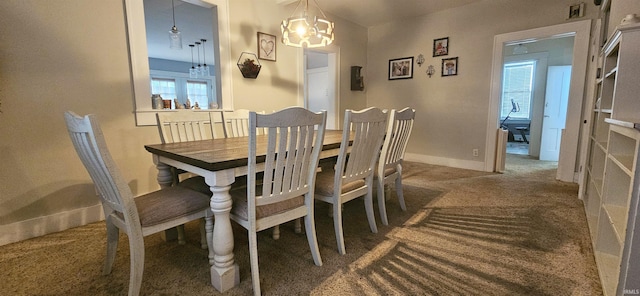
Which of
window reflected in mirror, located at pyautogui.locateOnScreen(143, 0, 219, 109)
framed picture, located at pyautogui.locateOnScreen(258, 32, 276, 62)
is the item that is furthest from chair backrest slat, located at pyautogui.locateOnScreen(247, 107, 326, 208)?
framed picture, located at pyautogui.locateOnScreen(258, 32, 276, 62)

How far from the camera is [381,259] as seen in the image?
168cm

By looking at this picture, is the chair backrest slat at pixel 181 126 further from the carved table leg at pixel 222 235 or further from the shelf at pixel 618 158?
the shelf at pixel 618 158

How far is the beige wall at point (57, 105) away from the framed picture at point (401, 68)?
12.1 feet

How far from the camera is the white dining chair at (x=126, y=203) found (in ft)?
3.76

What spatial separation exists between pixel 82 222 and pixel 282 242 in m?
1.71

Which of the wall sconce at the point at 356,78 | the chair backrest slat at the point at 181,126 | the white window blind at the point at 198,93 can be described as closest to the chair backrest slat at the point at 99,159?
the chair backrest slat at the point at 181,126

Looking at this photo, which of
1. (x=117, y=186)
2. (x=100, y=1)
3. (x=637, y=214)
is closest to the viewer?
(x=637, y=214)

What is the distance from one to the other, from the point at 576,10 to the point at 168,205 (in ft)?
14.6

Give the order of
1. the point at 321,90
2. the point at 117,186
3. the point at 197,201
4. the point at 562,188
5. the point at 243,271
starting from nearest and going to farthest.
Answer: the point at 117,186 → the point at 197,201 → the point at 243,271 → the point at 562,188 → the point at 321,90

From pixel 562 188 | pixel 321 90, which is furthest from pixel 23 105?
pixel 562 188

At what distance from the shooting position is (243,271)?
5.15 ft

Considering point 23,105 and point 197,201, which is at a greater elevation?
point 23,105

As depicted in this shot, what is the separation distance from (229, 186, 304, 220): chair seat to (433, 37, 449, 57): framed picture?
3688 mm

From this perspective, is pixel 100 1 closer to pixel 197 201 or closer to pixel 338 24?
pixel 197 201
